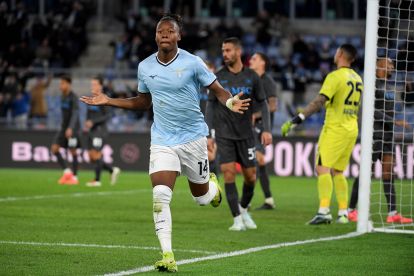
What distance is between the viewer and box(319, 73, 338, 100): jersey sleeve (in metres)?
12.7

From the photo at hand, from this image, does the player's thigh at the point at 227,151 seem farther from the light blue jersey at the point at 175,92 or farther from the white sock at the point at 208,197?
the light blue jersey at the point at 175,92

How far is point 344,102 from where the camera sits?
13031mm

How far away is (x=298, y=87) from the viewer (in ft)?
90.3

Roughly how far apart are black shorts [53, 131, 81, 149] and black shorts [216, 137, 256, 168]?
917 cm

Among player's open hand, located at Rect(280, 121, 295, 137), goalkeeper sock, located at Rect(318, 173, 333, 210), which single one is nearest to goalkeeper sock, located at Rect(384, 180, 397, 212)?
goalkeeper sock, located at Rect(318, 173, 333, 210)

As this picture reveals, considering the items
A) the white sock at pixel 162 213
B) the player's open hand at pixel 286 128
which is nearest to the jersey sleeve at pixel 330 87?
the player's open hand at pixel 286 128

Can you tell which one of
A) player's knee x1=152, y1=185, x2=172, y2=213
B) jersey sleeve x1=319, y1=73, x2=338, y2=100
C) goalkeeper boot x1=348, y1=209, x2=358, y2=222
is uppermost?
jersey sleeve x1=319, y1=73, x2=338, y2=100

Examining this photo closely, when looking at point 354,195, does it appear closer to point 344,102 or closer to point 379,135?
point 379,135

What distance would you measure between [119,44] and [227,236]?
21231mm

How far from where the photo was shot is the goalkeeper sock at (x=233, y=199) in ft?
39.9

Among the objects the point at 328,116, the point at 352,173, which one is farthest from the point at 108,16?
the point at 328,116

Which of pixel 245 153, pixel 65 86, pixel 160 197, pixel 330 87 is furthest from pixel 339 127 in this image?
pixel 65 86

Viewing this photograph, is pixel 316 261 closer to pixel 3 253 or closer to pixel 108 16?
pixel 3 253

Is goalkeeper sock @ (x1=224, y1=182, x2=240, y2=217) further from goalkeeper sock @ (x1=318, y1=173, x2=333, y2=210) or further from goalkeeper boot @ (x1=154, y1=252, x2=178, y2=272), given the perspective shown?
goalkeeper boot @ (x1=154, y1=252, x2=178, y2=272)
